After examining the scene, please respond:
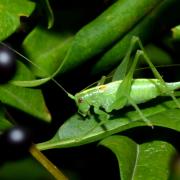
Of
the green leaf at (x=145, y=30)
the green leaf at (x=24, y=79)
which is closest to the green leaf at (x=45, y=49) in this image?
the green leaf at (x=24, y=79)

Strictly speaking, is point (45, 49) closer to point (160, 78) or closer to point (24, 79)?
point (24, 79)

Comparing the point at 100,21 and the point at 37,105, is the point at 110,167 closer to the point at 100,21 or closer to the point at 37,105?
the point at 37,105

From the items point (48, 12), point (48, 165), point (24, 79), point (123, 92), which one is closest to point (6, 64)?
point (24, 79)

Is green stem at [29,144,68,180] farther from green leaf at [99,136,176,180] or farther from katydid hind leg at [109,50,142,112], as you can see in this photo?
katydid hind leg at [109,50,142,112]

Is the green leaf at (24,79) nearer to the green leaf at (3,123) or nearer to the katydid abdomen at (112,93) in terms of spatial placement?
the green leaf at (3,123)

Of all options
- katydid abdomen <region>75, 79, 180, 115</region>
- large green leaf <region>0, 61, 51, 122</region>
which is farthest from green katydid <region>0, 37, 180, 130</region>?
large green leaf <region>0, 61, 51, 122</region>

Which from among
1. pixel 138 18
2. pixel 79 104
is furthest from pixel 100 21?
pixel 79 104

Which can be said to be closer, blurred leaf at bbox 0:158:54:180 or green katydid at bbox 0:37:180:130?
blurred leaf at bbox 0:158:54:180
